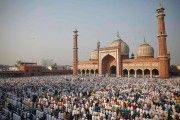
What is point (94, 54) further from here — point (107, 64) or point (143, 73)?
point (143, 73)

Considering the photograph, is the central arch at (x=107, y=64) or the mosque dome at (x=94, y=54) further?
the mosque dome at (x=94, y=54)

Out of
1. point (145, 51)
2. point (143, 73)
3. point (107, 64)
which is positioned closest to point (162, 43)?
point (143, 73)

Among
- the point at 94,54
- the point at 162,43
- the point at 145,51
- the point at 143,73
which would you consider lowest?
the point at 143,73

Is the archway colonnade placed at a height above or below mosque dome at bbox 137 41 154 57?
below

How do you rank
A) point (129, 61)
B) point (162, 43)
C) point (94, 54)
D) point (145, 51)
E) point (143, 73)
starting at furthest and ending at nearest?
point (94, 54)
point (145, 51)
point (129, 61)
point (143, 73)
point (162, 43)

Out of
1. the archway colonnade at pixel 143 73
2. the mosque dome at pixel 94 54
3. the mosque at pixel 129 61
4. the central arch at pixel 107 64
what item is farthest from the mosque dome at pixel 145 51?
the mosque dome at pixel 94 54

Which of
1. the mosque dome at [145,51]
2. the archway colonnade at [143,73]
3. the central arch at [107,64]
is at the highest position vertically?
the mosque dome at [145,51]

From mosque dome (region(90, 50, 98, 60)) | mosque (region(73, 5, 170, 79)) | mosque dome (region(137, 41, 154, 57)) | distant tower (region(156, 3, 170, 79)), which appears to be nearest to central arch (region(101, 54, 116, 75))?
mosque (region(73, 5, 170, 79))

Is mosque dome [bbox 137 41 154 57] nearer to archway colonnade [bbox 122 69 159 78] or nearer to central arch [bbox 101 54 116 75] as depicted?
archway colonnade [bbox 122 69 159 78]

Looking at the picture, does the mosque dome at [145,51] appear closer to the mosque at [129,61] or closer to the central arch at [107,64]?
the mosque at [129,61]
